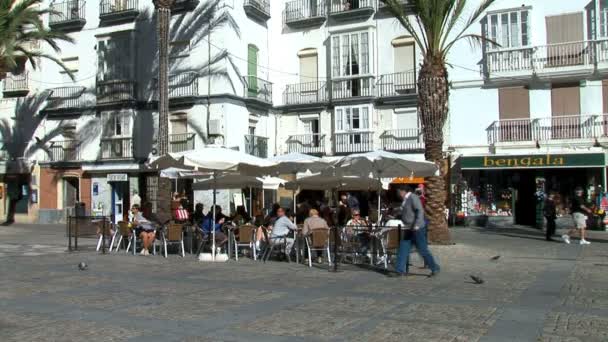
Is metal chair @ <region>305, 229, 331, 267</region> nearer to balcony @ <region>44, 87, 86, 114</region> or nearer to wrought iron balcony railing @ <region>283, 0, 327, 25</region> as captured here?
wrought iron balcony railing @ <region>283, 0, 327, 25</region>

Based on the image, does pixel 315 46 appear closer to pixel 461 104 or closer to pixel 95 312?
pixel 461 104

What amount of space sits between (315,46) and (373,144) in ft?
21.0

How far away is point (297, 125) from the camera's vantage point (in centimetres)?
3362

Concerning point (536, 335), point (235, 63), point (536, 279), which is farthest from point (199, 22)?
point (536, 335)

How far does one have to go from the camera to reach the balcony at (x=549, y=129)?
87.6ft

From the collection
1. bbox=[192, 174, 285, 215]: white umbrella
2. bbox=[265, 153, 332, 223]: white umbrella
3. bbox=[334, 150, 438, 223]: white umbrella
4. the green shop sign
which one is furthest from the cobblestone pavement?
the green shop sign

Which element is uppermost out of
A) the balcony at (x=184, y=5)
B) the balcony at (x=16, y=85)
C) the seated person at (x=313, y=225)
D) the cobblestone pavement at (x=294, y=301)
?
the balcony at (x=184, y=5)

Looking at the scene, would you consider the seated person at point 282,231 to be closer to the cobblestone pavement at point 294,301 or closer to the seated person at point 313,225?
the cobblestone pavement at point 294,301

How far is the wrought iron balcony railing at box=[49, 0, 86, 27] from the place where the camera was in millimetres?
33781

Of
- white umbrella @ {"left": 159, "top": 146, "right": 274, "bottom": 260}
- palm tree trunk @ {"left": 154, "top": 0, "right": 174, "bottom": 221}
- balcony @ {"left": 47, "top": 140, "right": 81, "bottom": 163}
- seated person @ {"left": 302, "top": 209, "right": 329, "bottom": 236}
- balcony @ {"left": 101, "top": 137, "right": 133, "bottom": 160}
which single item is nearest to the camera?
seated person @ {"left": 302, "top": 209, "right": 329, "bottom": 236}

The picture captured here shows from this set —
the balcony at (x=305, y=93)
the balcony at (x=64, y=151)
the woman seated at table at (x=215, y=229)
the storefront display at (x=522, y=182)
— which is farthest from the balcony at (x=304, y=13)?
the woman seated at table at (x=215, y=229)

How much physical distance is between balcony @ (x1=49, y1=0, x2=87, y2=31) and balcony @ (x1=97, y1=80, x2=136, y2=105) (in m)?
3.65

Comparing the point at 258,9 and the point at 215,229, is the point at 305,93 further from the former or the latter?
the point at 215,229

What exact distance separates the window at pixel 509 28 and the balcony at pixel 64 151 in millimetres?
22037
